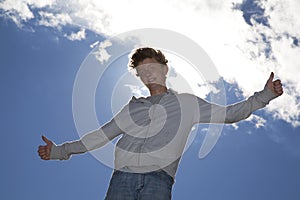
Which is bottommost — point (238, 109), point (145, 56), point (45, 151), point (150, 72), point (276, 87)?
point (45, 151)

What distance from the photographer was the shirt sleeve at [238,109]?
4457mm

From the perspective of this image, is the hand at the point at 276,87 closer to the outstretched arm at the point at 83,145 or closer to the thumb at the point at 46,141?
the outstretched arm at the point at 83,145

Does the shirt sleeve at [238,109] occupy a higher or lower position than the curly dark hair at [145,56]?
lower

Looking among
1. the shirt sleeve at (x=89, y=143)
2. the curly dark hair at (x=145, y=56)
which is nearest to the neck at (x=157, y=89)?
the curly dark hair at (x=145, y=56)

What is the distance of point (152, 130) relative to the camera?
4387 millimetres

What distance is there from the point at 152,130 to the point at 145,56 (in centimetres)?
98

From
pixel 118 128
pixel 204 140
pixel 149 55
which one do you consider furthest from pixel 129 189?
pixel 149 55

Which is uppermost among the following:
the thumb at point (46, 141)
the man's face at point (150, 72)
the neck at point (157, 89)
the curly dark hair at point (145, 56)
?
the curly dark hair at point (145, 56)

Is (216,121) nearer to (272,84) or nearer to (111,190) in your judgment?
(272,84)

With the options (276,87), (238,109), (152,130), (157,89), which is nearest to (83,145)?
(152,130)

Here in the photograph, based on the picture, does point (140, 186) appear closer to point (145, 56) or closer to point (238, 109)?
point (238, 109)

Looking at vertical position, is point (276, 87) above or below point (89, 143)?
above

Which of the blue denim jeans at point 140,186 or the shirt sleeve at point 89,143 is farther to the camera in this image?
the shirt sleeve at point 89,143

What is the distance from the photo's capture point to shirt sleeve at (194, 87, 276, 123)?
446 centimetres
